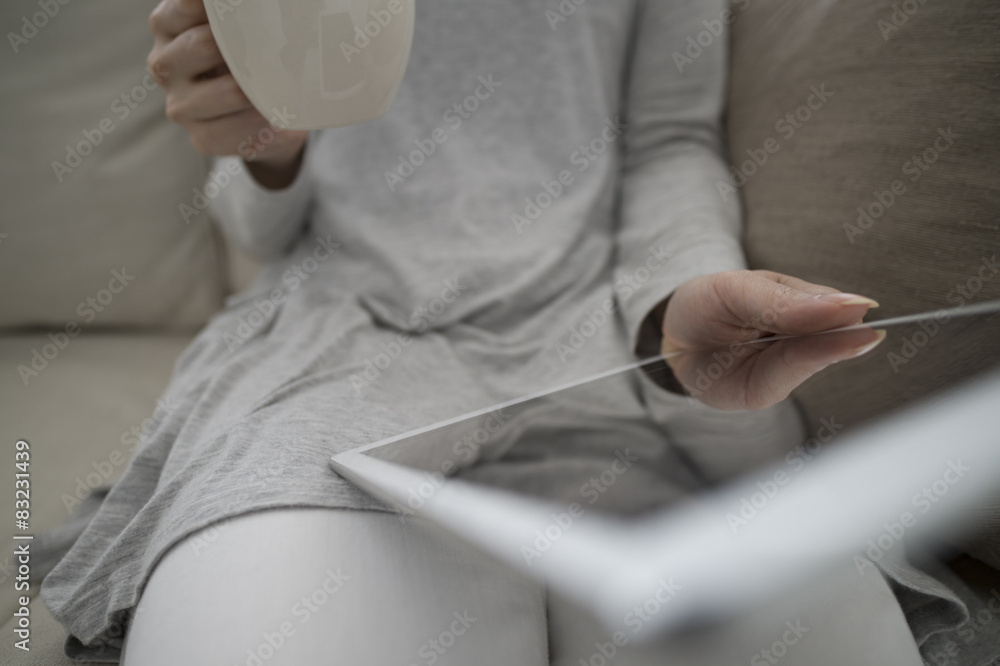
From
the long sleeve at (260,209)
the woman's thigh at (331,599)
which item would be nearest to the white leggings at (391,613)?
the woman's thigh at (331,599)

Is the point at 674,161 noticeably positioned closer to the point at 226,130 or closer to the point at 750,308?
the point at 750,308

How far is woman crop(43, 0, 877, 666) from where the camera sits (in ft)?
0.85

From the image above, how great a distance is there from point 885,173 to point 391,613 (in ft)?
1.32

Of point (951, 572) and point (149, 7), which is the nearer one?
point (951, 572)

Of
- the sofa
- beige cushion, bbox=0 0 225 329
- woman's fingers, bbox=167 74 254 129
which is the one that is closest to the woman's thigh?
the sofa

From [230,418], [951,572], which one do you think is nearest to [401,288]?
[230,418]

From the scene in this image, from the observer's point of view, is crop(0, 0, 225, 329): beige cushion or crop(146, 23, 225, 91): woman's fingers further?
crop(0, 0, 225, 329): beige cushion

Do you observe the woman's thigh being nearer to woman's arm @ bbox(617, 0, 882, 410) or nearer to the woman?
the woman

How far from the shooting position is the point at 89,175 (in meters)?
0.57

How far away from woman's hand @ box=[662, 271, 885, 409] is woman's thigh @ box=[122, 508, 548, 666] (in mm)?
163

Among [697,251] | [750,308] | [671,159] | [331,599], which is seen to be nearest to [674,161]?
[671,159]

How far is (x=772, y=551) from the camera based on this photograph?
24 centimetres

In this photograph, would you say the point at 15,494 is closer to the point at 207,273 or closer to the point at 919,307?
the point at 207,273

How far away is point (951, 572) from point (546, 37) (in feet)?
1.80
